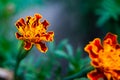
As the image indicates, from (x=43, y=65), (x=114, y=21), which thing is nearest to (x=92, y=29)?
(x=114, y=21)

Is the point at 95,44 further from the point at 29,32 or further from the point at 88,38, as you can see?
the point at 88,38

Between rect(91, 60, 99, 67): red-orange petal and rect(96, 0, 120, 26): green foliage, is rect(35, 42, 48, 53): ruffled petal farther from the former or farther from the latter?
rect(96, 0, 120, 26): green foliage

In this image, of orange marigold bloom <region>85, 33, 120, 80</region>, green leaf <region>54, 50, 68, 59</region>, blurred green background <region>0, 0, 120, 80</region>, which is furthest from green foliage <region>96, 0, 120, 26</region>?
orange marigold bloom <region>85, 33, 120, 80</region>

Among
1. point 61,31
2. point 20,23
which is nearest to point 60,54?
point 20,23

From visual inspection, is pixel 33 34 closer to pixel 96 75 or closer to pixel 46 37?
pixel 46 37

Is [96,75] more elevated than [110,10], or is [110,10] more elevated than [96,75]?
[110,10]

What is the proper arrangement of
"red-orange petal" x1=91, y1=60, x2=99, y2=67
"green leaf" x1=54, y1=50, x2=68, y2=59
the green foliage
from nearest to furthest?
"red-orange petal" x1=91, y1=60, x2=99, y2=67 < "green leaf" x1=54, y1=50, x2=68, y2=59 < the green foliage
